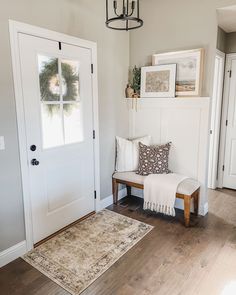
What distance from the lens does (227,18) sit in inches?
115

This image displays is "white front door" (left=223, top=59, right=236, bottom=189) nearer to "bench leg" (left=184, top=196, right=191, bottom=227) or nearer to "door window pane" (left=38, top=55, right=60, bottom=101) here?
"bench leg" (left=184, top=196, right=191, bottom=227)

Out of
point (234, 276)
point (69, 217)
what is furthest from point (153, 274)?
point (69, 217)

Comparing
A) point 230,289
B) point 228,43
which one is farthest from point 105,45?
point 230,289

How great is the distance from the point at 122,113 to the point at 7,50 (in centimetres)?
180

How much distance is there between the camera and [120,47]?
132 inches

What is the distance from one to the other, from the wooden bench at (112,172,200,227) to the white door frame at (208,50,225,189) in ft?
3.44

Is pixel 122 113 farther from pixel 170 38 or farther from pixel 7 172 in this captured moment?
pixel 7 172

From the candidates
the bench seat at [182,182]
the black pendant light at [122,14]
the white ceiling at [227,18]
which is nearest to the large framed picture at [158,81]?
the black pendant light at [122,14]

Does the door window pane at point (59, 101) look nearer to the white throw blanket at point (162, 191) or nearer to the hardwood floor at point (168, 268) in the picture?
the white throw blanket at point (162, 191)

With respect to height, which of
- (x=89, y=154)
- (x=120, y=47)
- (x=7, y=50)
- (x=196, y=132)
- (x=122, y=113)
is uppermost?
(x=120, y=47)

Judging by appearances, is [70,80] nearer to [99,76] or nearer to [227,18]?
[99,76]

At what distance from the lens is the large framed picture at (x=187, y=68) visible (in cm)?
291

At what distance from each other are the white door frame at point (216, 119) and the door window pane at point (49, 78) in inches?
88.7

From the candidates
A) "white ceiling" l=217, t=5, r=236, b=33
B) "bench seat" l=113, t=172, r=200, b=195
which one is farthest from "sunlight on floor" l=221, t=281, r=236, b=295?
"white ceiling" l=217, t=5, r=236, b=33
